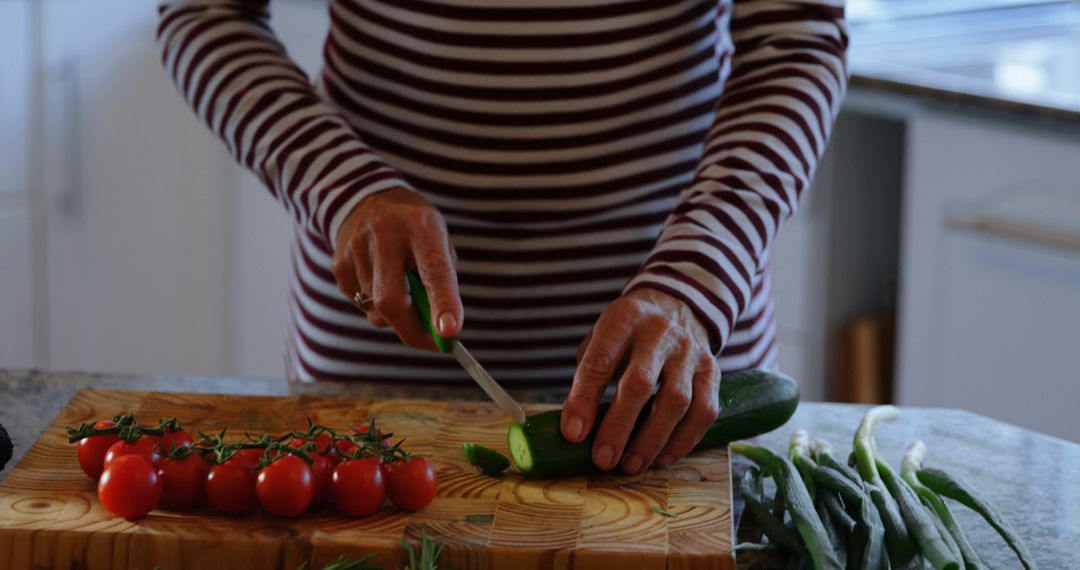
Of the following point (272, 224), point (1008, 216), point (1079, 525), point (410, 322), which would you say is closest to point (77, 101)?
point (272, 224)

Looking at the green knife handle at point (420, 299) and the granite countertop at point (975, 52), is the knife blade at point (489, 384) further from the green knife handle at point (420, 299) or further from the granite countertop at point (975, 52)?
the granite countertop at point (975, 52)

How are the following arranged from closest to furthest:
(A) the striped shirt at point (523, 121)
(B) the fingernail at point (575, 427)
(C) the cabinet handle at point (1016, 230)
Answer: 1. (B) the fingernail at point (575, 427)
2. (A) the striped shirt at point (523, 121)
3. (C) the cabinet handle at point (1016, 230)

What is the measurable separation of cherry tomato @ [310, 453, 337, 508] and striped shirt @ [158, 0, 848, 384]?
1.12ft

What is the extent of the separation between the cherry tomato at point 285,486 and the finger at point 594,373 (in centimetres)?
21

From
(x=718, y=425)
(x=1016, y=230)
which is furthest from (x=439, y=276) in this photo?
(x=1016, y=230)

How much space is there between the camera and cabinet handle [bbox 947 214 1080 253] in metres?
2.21

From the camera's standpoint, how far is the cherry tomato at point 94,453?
103 centimetres

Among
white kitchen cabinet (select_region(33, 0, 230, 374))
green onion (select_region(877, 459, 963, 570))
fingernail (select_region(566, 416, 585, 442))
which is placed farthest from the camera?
white kitchen cabinet (select_region(33, 0, 230, 374))

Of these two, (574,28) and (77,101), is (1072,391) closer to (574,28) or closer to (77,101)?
(574,28)

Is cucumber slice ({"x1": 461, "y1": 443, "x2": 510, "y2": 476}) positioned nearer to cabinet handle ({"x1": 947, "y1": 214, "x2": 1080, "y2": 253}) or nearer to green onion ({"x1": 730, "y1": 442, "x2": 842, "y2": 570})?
green onion ({"x1": 730, "y1": 442, "x2": 842, "y2": 570})

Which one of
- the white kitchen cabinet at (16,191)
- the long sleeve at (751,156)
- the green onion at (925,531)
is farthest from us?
the white kitchen cabinet at (16,191)

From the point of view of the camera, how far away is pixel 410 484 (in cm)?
99

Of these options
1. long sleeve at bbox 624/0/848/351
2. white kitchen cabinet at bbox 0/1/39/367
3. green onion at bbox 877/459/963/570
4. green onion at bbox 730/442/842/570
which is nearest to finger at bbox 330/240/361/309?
long sleeve at bbox 624/0/848/351

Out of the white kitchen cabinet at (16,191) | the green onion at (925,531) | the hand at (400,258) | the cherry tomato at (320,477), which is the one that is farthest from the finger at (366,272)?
the white kitchen cabinet at (16,191)
